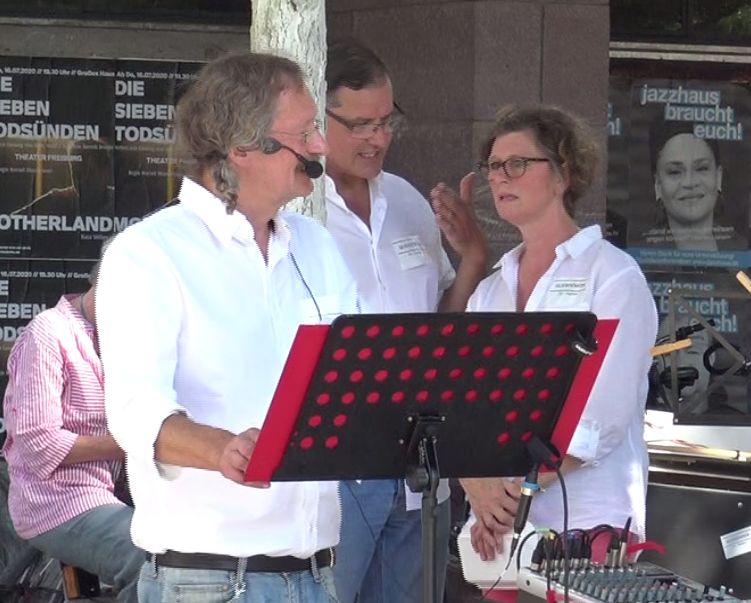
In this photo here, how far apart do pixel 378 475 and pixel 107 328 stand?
567 mm

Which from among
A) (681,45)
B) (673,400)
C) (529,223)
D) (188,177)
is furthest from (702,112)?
(188,177)

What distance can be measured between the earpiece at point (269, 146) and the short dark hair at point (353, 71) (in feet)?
4.04

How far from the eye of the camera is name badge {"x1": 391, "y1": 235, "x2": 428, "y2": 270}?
439cm

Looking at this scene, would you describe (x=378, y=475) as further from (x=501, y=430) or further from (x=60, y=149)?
(x=60, y=149)

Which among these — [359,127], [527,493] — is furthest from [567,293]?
[527,493]

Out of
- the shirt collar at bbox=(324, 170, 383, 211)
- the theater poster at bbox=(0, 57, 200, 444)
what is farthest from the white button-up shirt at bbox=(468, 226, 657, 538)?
the theater poster at bbox=(0, 57, 200, 444)

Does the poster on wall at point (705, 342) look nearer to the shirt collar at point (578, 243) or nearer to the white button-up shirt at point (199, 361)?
the shirt collar at point (578, 243)

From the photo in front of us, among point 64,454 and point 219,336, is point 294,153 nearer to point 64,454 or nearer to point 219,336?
point 219,336

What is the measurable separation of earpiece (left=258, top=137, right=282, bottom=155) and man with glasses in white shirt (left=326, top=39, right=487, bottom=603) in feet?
3.91

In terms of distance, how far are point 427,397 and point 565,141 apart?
156cm

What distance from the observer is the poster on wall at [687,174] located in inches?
308

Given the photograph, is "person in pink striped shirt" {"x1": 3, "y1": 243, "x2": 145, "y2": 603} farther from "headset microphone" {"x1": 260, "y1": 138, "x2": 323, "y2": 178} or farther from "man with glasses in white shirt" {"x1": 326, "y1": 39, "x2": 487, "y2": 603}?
"headset microphone" {"x1": 260, "y1": 138, "x2": 323, "y2": 178}

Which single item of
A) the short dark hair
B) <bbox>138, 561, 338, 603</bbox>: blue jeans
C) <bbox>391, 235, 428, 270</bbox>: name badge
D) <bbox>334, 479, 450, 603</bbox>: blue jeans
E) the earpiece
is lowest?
<bbox>334, 479, 450, 603</bbox>: blue jeans

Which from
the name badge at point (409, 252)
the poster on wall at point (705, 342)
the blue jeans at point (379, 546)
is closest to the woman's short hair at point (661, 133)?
the poster on wall at point (705, 342)
